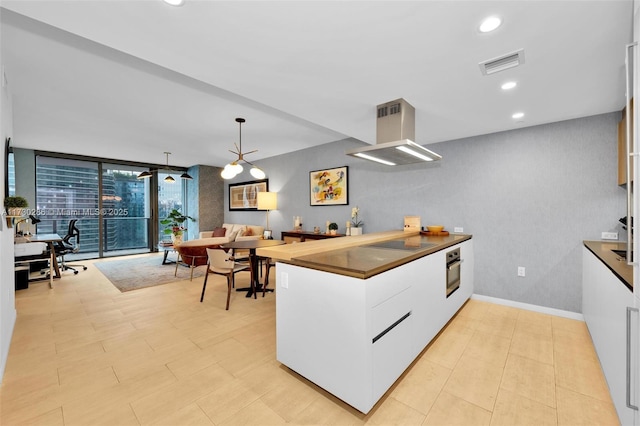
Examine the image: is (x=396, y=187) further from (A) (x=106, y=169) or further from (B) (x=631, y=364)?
(A) (x=106, y=169)

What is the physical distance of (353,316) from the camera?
157cm

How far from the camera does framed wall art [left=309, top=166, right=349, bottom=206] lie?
4961 millimetres

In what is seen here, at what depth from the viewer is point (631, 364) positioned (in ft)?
4.12

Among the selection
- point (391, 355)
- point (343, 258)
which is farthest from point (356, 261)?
point (391, 355)

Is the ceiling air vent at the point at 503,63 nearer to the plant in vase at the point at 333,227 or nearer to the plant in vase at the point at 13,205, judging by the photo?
the plant in vase at the point at 333,227

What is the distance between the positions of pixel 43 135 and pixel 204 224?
376cm

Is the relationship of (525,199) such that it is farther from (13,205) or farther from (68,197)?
(68,197)

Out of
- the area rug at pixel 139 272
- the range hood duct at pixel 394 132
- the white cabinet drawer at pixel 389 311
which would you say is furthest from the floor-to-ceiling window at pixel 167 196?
the white cabinet drawer at pixel 389 311

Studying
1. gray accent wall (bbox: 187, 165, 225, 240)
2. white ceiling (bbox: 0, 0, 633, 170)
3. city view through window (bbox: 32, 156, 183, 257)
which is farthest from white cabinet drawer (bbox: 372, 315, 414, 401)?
city view through window (bbox: 32, 156, 183, 257)

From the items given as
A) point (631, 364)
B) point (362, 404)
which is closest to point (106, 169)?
point (362, 404)

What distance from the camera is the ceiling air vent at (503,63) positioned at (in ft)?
6.03

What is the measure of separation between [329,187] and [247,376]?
3.68 metres

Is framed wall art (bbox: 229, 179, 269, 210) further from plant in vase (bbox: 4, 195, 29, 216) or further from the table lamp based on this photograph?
plant in vase (bbox: 4, 195, 29, 216)

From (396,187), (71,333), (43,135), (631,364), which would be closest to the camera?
(631,364)
